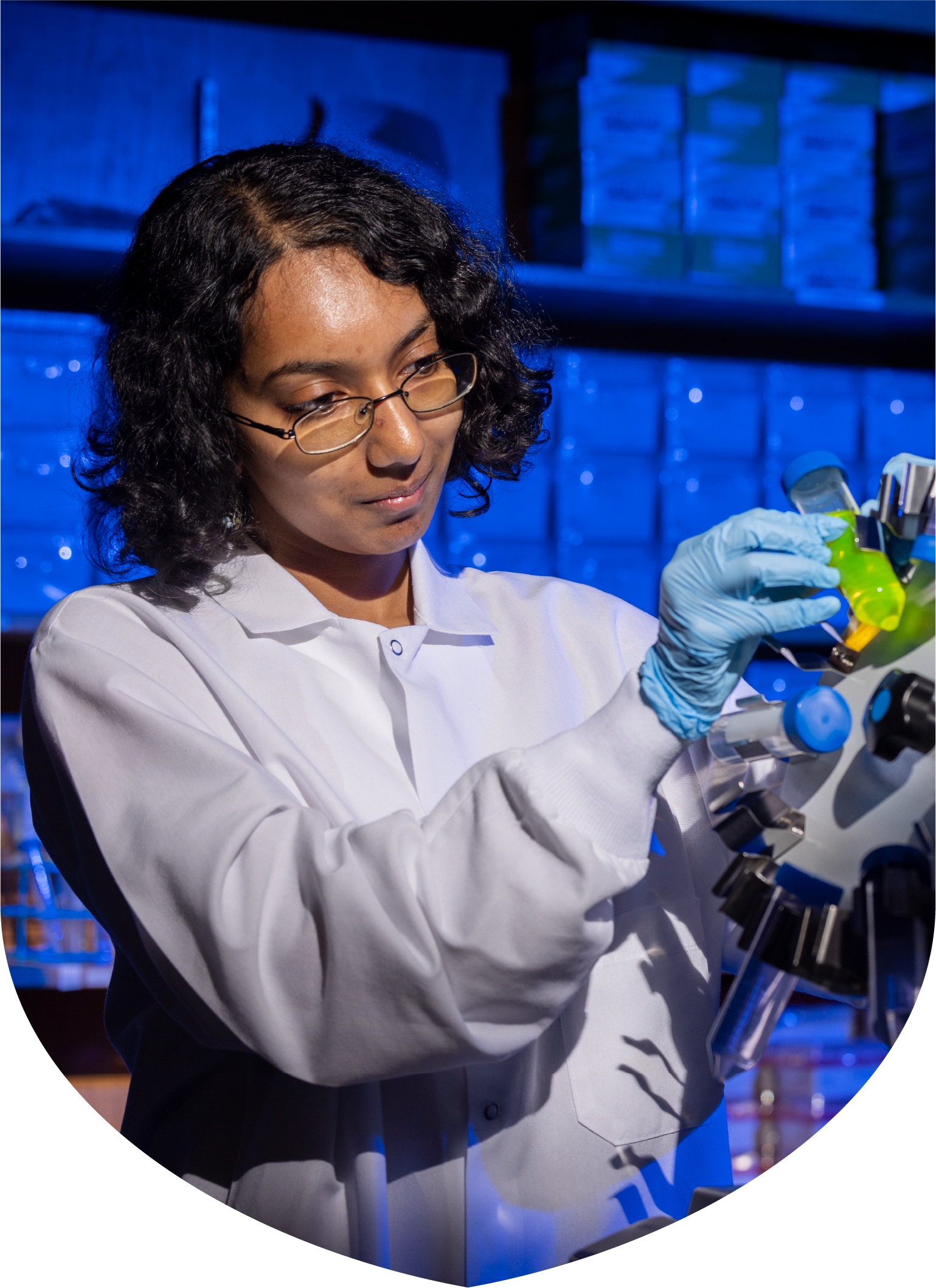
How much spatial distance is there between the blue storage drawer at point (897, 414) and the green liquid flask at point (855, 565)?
4.67 ft

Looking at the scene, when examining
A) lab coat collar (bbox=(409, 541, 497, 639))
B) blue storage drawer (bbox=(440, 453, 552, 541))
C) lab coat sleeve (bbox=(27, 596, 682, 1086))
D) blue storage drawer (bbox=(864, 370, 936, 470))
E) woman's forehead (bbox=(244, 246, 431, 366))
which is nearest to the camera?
lab coat sleeve (bbox=(27, 596, 682, 1086))

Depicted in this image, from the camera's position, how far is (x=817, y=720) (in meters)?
0.78

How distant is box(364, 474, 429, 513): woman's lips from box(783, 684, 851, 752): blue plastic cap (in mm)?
449

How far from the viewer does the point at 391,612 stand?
1.25 meters

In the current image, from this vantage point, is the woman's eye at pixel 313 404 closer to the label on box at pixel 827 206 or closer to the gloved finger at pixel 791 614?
the gloved finger at pixel 791 614

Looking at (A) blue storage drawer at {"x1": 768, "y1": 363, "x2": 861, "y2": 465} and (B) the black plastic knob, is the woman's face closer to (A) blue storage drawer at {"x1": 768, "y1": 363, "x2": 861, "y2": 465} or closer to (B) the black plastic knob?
(B) the black plastic knob

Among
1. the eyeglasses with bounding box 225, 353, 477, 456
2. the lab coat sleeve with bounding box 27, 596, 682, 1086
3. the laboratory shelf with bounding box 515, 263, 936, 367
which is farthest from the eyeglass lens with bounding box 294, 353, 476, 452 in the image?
the laboratory shelf with bounding box 515, 263, 936, 367

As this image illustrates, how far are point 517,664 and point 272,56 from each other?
1.69 meters

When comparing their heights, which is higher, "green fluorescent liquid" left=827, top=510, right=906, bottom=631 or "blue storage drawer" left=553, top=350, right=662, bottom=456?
"blue storage drawer" left=553, top=350, right=662, bottom=456

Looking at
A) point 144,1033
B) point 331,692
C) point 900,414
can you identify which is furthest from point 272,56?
point 144,1033

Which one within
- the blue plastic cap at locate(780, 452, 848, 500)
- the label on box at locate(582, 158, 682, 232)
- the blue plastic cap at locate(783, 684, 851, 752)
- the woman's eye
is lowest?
the blue plastic cap at locate(783, 684, 851, 752)

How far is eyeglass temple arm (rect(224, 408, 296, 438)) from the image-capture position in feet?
3.52

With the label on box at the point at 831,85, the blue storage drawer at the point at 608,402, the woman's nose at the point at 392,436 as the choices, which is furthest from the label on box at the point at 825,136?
the woman's nose at the point at 392,436

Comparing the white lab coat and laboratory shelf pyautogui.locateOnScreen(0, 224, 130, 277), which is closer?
the white lab coat
